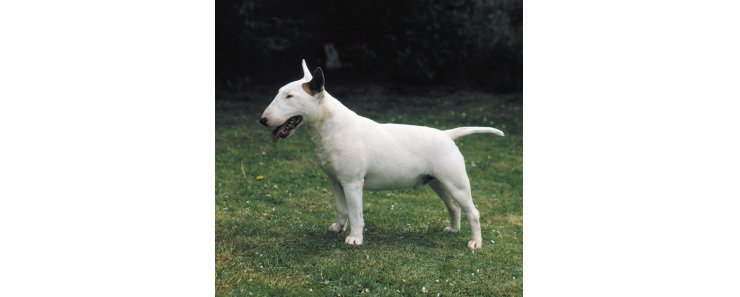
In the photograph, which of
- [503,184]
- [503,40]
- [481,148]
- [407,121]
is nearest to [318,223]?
[407,121]

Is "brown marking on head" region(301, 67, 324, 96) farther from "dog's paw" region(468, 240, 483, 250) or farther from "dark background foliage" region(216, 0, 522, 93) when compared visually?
"dog's paw" region(468, 240, 483, 250)

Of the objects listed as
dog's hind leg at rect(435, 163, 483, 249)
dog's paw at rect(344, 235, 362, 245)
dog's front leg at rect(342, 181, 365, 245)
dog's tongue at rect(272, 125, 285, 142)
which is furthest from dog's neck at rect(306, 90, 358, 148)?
dog's hind leg at rect(435, 163, 483, 249)

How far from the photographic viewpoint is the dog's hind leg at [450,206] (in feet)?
21.0

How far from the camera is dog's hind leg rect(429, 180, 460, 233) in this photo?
253 inches

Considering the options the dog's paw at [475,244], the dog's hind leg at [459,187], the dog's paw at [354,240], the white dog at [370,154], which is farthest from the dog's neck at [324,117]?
the dog's paw at [475,244]

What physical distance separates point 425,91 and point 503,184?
1.94 meters

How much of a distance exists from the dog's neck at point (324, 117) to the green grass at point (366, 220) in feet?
2.91

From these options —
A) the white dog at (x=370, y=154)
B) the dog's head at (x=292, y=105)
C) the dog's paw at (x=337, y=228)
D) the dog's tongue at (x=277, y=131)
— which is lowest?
the dog's paw at (x=337, y=228)

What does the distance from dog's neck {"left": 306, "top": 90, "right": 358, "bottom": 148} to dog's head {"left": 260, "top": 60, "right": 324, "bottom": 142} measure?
0.06m

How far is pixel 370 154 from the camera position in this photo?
609 cm

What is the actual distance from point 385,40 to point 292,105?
1943 mm

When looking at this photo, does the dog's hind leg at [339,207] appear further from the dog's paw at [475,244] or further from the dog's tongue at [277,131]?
the dog's paw at [475,244]
